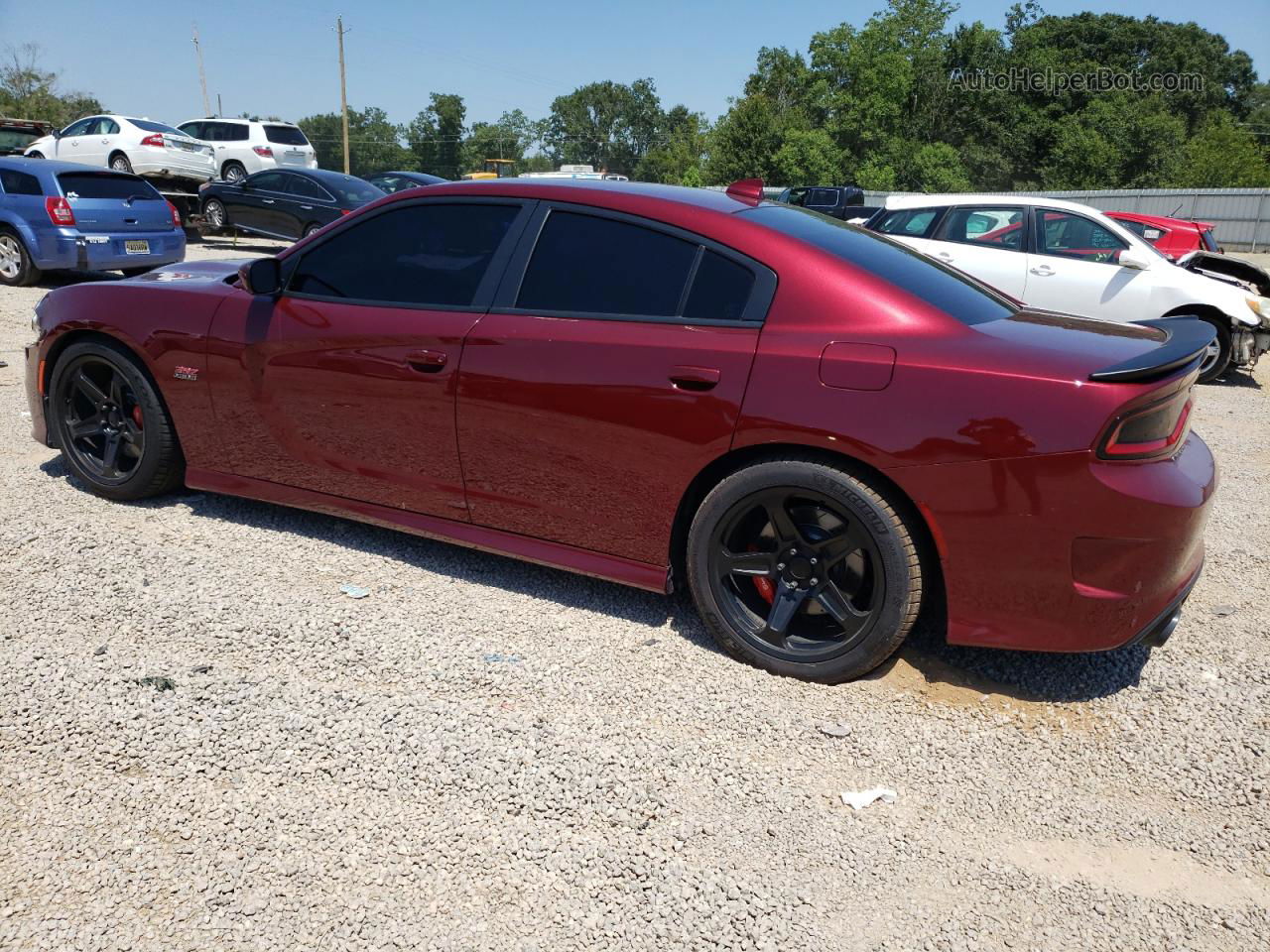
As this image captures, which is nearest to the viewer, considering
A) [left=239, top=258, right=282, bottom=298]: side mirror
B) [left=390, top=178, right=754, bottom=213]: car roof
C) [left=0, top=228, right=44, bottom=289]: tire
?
[left=390, top=178, right=754, bottom=213]: car roof

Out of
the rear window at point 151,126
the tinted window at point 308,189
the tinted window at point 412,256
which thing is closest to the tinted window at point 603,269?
the tinted window at point 412,256

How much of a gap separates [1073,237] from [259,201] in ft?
44.7

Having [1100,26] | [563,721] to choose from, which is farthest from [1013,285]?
[1100,26]

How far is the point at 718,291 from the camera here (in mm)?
3318

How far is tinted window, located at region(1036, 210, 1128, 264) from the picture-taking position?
9.41 metres

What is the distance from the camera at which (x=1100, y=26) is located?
225 feet

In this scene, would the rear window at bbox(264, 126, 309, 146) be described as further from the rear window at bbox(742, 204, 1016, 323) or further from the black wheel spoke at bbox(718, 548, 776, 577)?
the black wheel spoke at bbox(718, 548, 776, 577)

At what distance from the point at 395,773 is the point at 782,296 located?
6.34 feet

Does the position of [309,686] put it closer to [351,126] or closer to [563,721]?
[563,721]

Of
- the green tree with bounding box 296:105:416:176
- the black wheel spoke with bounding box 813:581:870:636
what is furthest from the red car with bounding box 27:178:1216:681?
the green tree with bounding box 296:105:416:176

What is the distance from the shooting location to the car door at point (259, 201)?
16.9 meters

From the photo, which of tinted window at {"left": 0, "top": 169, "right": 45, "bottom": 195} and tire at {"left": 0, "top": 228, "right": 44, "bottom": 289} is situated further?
tire at {"left": 0, "top": 228, "right": 44, "bottom": 289}

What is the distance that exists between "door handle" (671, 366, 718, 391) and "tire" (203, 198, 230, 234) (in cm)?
1680

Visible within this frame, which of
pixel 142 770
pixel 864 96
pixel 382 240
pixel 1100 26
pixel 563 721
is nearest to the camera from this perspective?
pixel 142 770
